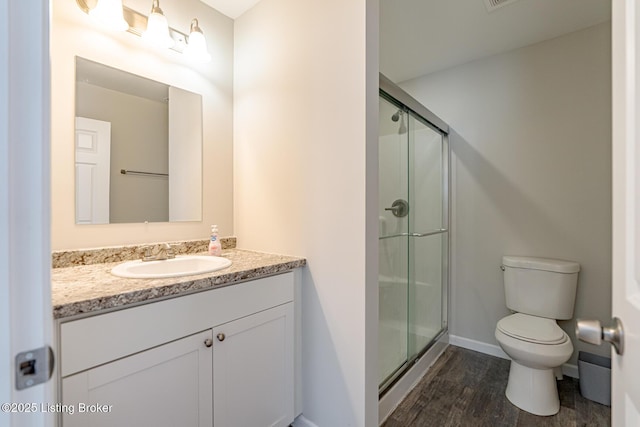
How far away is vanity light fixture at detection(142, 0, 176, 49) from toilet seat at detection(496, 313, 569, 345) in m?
2.50

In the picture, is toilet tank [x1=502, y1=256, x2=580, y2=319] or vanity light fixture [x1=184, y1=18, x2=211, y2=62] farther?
toilet tank [x1=502, y1=256, x2=580, y2=319]

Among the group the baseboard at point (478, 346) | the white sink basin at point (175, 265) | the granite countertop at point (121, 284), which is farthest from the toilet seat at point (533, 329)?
the white sink basin at point (175, 265)

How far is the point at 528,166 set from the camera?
213 centimetres

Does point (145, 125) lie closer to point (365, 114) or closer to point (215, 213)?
point (215, 213)

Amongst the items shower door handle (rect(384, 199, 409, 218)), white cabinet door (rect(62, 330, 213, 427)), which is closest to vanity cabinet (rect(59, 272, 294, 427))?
white cabinet door (rect(62, 330, 213, 427))

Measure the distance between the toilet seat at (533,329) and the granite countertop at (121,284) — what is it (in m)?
1.34

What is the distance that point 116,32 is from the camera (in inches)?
55.2

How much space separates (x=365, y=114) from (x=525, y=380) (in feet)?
5.79

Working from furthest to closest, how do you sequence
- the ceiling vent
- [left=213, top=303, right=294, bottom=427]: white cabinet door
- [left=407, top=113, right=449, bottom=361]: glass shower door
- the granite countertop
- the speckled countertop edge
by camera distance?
[left=407, top=113, right=449, bottom=361]: glass shower door
the ceiling vent
the speckled countertop edge
[left=213, top=303, right=294, bottom=427]: white cabinet door
the granite countertop

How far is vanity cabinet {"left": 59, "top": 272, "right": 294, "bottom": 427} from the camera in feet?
2.74

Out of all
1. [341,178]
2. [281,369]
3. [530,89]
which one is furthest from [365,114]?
[530,89]

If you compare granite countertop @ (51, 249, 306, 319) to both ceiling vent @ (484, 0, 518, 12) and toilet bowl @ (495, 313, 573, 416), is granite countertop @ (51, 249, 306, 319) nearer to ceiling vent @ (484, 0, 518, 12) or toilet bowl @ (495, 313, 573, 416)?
toilet bowl @ (495, 313, 573, 416)

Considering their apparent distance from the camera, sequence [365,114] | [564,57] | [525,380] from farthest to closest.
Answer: [564,57] < [525,380] < [365,114]

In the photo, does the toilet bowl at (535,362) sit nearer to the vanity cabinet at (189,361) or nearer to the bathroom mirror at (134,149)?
the vanity cabinet at (189,361)
